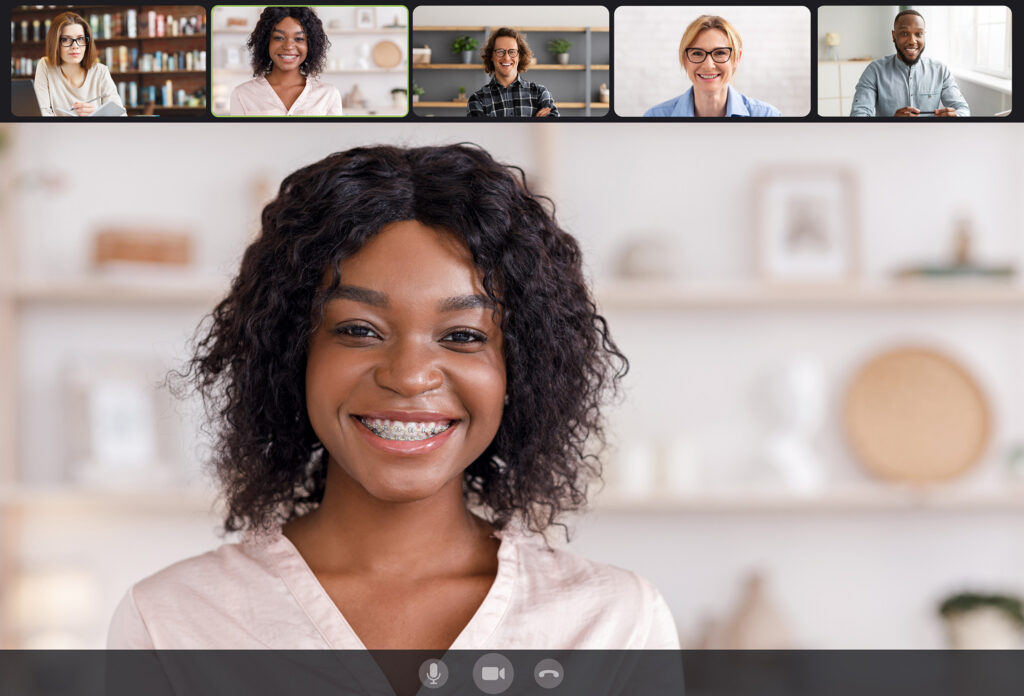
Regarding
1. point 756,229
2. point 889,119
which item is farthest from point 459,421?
point 756,229

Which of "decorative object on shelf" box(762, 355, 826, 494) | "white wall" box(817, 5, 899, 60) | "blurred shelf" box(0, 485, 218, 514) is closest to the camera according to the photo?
"white wall" box(817, 5, 899, 60)

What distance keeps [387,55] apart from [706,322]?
51.4 inches

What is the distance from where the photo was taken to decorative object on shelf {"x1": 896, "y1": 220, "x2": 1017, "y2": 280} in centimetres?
182

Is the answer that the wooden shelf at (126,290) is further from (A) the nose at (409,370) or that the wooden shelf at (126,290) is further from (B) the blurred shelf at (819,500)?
(A) the nose at (409,370)

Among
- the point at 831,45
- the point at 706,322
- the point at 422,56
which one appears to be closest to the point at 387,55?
the point at 422,56

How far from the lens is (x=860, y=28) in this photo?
63cm

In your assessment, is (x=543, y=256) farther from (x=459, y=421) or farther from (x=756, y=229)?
(x=756, y=229)

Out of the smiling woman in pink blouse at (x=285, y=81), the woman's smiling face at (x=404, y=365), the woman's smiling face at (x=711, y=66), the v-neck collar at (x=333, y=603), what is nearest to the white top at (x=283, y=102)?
the smiling woman in pink blouse at (x=285, y=81)

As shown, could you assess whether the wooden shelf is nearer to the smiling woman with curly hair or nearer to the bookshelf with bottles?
the smiling woman with curly hair

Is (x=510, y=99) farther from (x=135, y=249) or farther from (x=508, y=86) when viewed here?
(x=135, y=249)
